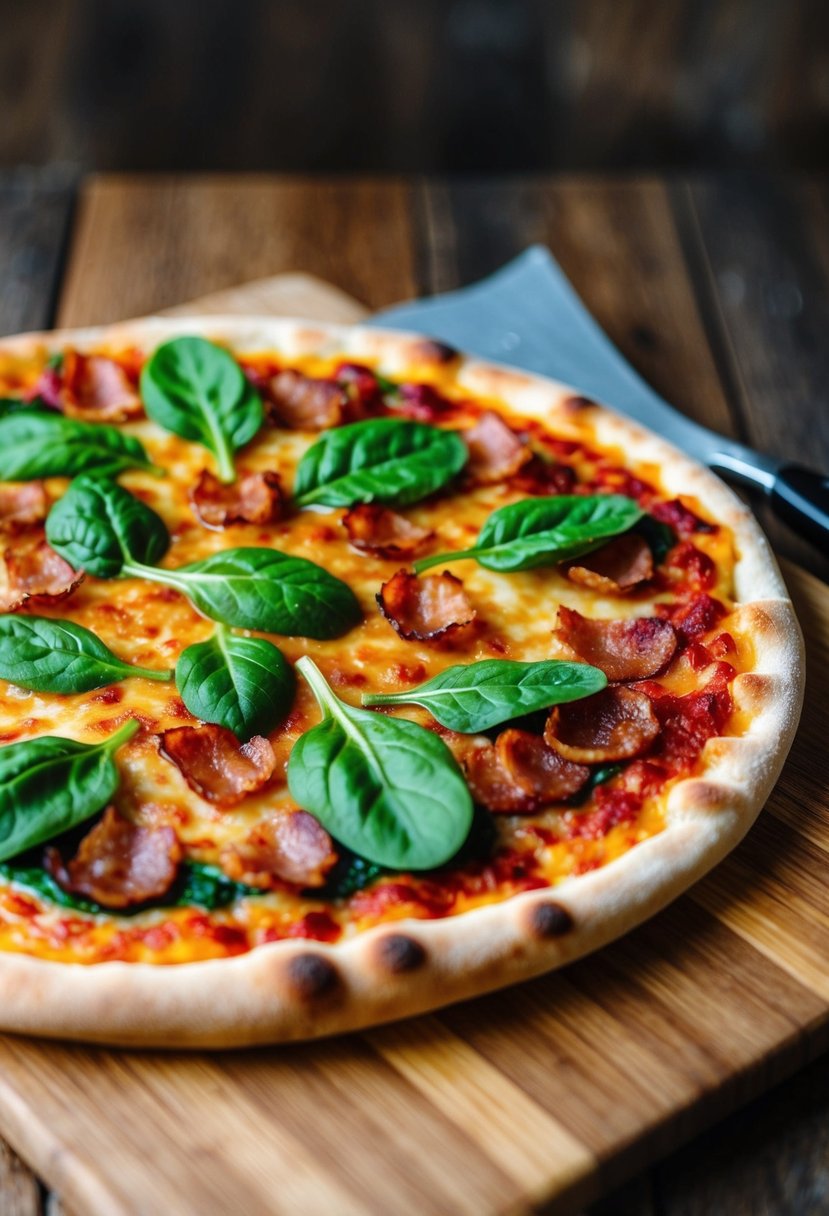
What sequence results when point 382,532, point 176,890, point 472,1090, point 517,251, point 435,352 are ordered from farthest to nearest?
point 517,251
point 435,352
point 382,532
point 176,890
point 472,1090

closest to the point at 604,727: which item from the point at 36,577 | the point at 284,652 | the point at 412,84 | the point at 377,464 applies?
the point at 284,652

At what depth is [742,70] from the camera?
685 cm

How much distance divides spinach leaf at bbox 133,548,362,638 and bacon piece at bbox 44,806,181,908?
0.54m

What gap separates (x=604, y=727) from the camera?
2691 mm

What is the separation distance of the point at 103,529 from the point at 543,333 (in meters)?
1.75

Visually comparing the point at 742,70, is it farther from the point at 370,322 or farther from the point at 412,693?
the point at 412,693

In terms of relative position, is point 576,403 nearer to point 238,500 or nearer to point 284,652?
point 238,500

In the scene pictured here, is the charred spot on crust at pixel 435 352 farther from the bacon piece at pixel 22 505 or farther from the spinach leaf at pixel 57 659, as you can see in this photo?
the spinach leaf at pixel 57 659

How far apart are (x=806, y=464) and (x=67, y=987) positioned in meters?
2.72

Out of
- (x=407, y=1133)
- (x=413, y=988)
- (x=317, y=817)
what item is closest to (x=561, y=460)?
(x=317, y=817)

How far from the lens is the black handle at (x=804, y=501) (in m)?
3.26

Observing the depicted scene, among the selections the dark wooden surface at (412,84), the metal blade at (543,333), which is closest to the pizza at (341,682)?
the metal blade at (543,333)

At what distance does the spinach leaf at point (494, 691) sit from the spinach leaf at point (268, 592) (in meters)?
0.23

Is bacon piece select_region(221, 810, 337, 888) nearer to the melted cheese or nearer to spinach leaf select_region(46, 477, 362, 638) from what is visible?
the melted cheese
